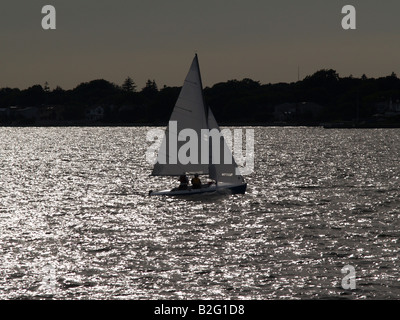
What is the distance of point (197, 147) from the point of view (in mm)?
55781

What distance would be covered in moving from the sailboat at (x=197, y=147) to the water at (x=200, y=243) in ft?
4.82

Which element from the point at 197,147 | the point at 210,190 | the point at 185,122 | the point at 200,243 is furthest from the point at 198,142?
the point at 200,243

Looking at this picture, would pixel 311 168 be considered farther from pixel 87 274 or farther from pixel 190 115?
pixel 87 274

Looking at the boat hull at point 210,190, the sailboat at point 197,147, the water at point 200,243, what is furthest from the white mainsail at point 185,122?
the water at point 200,243

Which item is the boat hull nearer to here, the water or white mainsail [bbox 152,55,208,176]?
the water

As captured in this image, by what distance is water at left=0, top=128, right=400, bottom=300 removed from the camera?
2845 centimetres

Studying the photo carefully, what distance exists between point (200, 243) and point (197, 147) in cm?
1824

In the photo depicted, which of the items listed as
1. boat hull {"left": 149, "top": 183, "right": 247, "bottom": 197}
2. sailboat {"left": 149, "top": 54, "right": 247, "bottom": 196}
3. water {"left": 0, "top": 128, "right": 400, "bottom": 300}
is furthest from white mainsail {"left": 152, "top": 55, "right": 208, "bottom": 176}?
water {"left": 0, "top": 128, "right": 400, "bottom": 300}

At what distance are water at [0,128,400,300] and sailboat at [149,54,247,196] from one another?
147cm

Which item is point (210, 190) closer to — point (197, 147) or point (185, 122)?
point (197, 147)

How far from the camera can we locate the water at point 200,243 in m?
28.5

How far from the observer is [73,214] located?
171 feet

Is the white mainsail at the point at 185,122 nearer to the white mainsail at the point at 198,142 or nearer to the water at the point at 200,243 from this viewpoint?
the white mainsail at the point at 198,142

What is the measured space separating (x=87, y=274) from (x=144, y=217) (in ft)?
59.8
